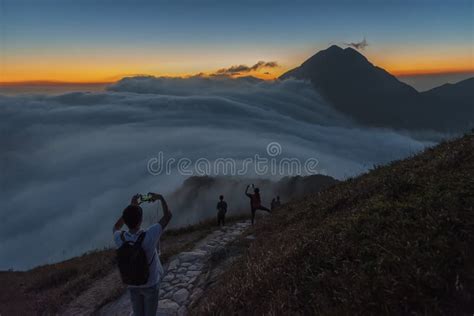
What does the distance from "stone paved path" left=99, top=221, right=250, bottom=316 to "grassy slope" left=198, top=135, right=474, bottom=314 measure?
1.97 meters

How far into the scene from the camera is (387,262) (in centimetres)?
500

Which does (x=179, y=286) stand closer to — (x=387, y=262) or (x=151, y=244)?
(x=151, y=244)

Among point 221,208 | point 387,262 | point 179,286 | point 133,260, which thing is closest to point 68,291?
point 179,286

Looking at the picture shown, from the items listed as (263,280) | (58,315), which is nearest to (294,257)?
(263,280)

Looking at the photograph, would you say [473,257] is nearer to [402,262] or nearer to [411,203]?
[402,262]

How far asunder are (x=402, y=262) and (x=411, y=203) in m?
1.92

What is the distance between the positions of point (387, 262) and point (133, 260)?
3.44 meters

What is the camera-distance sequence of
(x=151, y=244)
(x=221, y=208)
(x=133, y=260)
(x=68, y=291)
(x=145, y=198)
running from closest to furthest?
1. (x=133, y=260)
2. (x=151, y=244)
3. (x=145, y=198)
4. (x=68, y=291)
5. (x=221, y=208)

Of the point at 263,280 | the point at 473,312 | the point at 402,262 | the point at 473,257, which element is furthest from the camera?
the point at 263,280

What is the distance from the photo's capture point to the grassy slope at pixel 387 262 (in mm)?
4434

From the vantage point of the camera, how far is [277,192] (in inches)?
4454

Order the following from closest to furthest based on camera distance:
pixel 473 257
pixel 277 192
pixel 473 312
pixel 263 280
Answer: pixel 473 312 → pixel 473 257 → pixel 263 280 → pixel 277 192

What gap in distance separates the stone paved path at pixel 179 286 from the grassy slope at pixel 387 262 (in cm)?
197

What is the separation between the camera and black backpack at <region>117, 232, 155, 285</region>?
498 centimetres
